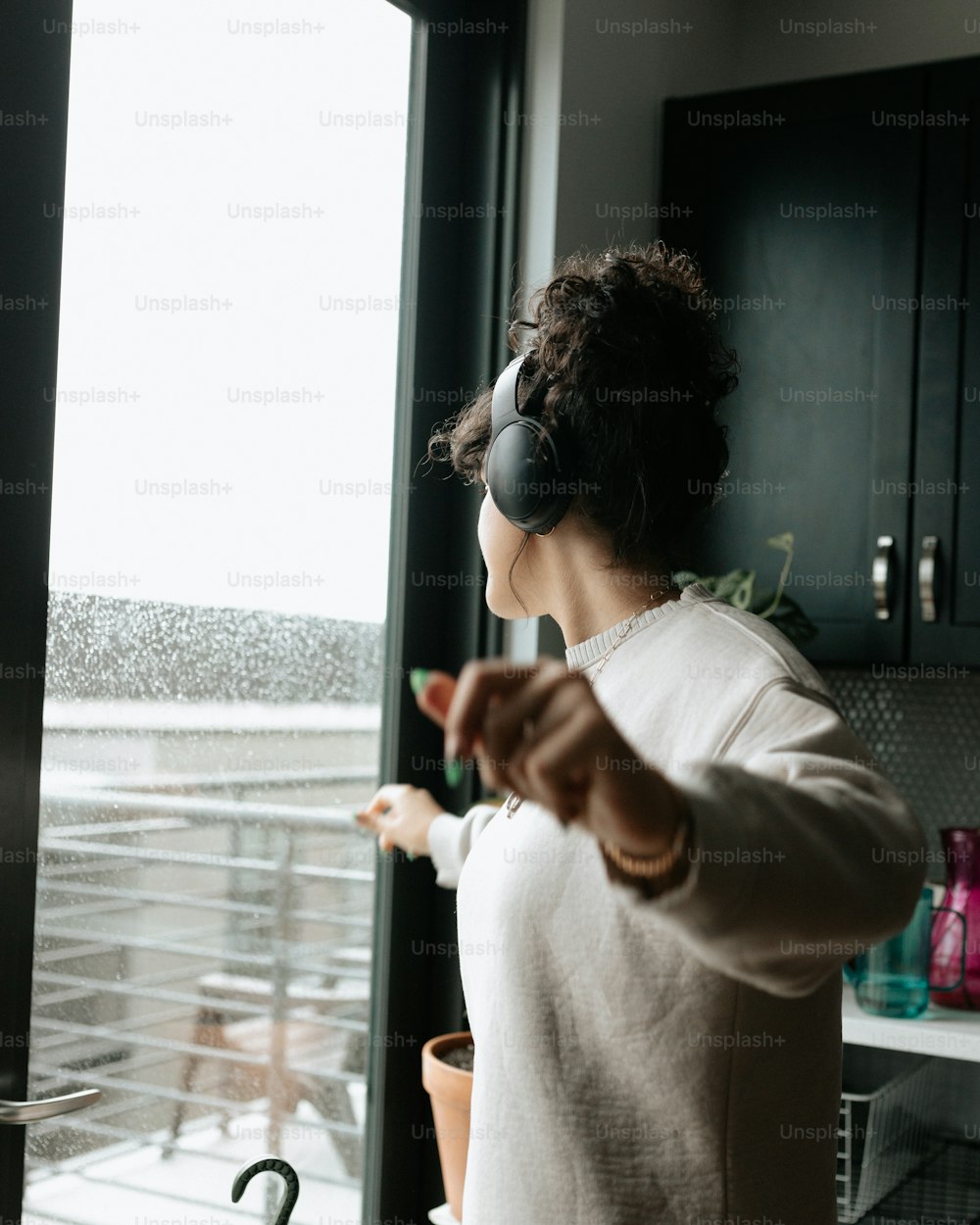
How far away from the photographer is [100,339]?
1.30 meters

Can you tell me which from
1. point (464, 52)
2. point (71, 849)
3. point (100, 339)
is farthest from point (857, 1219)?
point (464, 52)

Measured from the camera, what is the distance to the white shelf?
68.3 inches

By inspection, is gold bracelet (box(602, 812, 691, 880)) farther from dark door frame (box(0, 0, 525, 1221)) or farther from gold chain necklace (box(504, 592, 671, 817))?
dark door frame (box(0, 0, 525, 1221))

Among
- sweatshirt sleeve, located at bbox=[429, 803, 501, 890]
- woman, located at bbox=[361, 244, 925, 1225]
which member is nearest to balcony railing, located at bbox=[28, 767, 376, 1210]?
sweatshirt sleeve, located at bbox=[429, 803, 501, 890]

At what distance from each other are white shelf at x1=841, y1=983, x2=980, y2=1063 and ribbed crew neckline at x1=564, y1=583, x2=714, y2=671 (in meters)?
0.93

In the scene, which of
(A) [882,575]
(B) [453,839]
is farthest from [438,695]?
(A) [882,575]

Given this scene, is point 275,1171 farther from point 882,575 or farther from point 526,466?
point 882,575

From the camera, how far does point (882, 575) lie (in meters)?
1.99

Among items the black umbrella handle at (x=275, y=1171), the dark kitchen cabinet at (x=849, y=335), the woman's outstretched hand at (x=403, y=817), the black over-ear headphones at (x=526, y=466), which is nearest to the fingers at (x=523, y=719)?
the black over-ear headphones at (x=526, y=466)

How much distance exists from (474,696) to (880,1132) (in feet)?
5.59

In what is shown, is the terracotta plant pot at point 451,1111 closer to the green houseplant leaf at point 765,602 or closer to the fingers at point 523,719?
the green houseplant leaf at point 765,602

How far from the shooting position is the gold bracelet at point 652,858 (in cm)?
58

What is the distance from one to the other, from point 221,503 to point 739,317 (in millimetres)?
1064

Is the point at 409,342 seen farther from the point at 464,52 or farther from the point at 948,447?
the point at 948,447
